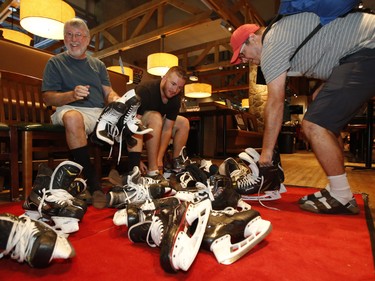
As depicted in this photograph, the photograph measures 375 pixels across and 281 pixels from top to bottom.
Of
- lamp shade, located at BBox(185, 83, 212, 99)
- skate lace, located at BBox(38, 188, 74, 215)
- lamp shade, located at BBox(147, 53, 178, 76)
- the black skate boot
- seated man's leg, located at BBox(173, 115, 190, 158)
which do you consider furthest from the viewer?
lamp shade, located at BBox(185, 83, 212, 99)

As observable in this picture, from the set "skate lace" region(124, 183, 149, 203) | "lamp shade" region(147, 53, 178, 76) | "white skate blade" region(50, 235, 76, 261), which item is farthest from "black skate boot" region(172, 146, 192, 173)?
"lamp shade" region(147, 53, 178, 76)

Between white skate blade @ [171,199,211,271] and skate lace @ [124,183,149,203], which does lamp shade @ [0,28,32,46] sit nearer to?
skate lace @ [124,183,149,203]

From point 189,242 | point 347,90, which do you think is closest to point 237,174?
point 347,90

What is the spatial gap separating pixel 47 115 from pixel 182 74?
1216mm

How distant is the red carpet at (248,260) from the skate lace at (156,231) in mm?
39

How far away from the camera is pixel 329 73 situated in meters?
1.32

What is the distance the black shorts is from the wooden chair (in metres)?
1.50

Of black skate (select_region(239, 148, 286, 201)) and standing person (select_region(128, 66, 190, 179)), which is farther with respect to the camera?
standing person (select_region(128, 66, 190, 179))

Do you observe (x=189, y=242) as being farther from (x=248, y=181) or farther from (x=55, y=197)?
(x=248, y=181)

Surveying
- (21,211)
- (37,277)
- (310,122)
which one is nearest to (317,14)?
(310,122)

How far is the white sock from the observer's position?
124 centimetres

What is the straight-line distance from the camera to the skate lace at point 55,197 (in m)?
1.03

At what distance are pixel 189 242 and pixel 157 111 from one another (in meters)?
1.47

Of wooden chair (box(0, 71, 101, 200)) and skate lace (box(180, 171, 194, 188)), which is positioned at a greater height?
wooden chair (box(0, 71, 101, 200))
